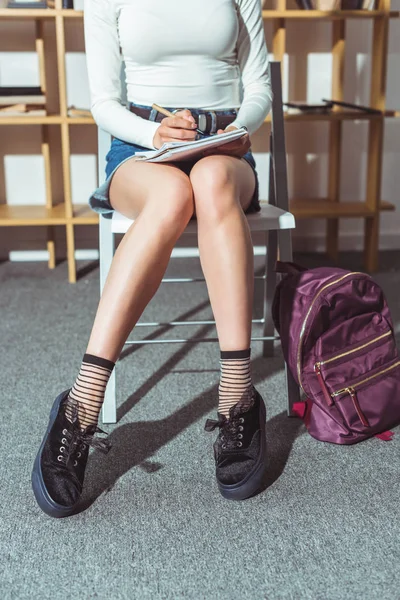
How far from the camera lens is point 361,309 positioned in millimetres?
1371

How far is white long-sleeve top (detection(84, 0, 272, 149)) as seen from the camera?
1443 millimetres

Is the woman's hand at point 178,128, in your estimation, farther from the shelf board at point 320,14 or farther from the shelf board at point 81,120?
the shelf board at point 320,14

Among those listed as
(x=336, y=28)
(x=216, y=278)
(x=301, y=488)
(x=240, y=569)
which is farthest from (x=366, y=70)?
(x=240, y=569)

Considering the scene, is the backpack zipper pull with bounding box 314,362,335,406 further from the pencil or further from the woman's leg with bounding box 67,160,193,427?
the pencil

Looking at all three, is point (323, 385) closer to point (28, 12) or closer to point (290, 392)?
point (290, 392)

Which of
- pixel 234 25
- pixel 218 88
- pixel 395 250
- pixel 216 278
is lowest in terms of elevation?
pixel 395 250

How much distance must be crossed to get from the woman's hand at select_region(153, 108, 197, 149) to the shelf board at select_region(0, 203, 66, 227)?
1275 mm

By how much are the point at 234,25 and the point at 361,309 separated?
2.22 feet

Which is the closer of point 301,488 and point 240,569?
point 240,569

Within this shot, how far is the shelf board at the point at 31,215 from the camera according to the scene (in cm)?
249

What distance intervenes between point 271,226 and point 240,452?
19.0 inches

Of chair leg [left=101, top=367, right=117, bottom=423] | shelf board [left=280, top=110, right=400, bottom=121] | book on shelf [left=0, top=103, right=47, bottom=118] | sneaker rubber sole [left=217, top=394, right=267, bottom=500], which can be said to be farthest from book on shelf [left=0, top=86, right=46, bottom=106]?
sneaker rubber sole [left=217, top=394, right=267, bottom=500]

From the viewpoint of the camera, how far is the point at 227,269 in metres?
1.20

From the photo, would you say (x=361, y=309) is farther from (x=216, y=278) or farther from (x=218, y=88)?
(x=218, y=88)
